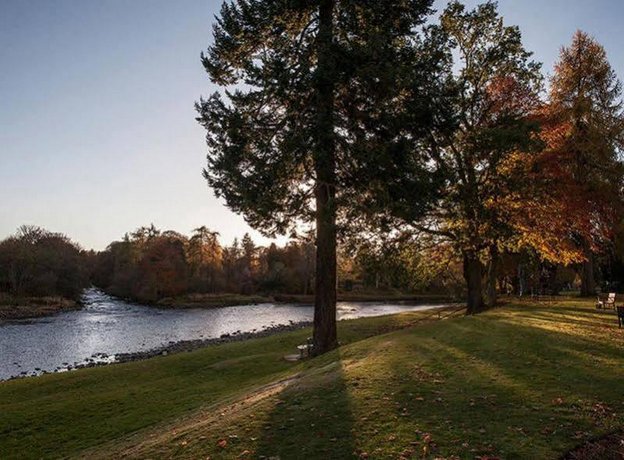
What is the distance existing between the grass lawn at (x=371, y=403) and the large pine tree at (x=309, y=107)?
549 centimetres

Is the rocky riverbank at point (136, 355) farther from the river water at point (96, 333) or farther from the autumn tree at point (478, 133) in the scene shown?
the autumn tree at point (478, 133)

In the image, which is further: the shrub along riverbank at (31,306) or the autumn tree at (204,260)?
the autumn tree at (204,260)

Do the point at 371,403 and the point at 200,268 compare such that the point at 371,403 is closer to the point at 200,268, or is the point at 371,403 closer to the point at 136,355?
the point at 136,355

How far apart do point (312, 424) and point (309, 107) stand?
451 inches

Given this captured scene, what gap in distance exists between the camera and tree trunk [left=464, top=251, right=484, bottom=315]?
26492mm

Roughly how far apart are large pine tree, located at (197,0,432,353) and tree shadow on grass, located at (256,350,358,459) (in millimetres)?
6942

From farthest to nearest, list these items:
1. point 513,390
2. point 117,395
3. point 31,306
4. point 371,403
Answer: point 31,306 → point 117,395 → point 513,390 → point 371,403

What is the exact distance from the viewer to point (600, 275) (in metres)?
58.5

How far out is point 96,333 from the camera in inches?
1649

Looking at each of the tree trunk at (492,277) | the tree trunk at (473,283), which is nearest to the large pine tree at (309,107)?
the tree trunk at (473,283)

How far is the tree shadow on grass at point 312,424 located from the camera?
24.0ft

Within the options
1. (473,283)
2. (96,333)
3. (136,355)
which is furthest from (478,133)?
(96,333)

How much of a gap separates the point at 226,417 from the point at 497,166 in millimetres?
20944

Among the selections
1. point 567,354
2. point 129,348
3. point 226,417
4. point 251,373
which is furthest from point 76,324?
point 567,354
